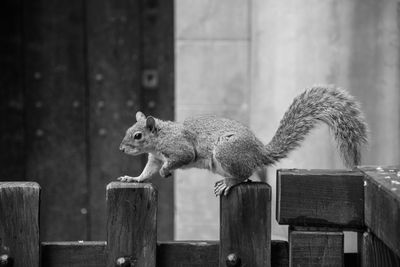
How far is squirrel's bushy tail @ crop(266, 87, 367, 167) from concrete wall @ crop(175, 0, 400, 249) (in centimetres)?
76

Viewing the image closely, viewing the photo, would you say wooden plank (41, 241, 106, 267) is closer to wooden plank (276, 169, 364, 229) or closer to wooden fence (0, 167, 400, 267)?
wooden fence (0, 167, 400, 267)

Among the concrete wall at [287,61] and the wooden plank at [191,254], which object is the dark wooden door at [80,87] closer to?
the concrete wall at [287,61]

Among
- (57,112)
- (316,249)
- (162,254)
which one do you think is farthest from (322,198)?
(57,112)

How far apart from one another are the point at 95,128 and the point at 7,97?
16.2 inches

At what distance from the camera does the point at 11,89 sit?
3.48 metres

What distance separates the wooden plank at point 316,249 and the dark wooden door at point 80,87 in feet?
6.78

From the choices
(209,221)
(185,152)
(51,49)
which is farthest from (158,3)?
(185,152)

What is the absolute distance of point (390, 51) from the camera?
103 inches

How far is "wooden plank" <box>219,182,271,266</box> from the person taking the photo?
1432mm

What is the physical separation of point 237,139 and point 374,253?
0.55 metres

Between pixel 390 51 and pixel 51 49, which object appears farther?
pixel 51 49

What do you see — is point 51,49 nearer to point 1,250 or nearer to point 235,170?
point 235,170

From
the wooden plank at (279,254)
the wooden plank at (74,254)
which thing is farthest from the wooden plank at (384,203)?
the wooden plank at (74,254)

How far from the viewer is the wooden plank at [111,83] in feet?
11.4
